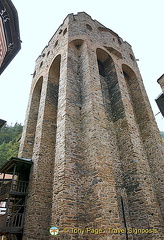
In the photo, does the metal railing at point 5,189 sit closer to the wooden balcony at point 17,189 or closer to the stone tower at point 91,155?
the wooden balcony at point 17,189

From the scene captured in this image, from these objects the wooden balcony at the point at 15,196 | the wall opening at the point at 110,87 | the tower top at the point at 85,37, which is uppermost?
the tower top at the point at 85,37

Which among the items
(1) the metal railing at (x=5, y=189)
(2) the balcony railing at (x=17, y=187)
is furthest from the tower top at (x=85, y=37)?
(1) the metal railing at (x=5, y=189)

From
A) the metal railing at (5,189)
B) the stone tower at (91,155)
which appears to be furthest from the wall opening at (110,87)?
the metal railing at (5,189)

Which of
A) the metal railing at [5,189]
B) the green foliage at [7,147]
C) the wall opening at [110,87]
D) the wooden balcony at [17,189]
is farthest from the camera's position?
the green foliage at [7,147]

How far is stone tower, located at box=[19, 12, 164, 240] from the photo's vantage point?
212 inches

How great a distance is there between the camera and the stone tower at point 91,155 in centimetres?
539

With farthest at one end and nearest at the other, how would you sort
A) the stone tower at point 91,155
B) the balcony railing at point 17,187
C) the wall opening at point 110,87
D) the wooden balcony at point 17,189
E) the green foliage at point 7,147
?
the green foliage at point 7,147 < the wall opening at point 110,87 < the balcony railing at point 17,187 < the wooden balcony at point 17,189 < the stone tower at point 91,155

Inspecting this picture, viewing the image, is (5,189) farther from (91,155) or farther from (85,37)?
(85,37)

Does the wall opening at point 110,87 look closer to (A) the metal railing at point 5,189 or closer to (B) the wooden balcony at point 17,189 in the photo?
(B) the wooden balcony at point 17,189

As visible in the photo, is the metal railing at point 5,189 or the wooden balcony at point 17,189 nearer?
the wooden balcony at point 17,189

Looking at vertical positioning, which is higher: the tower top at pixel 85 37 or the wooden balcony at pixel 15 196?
the tower top at pixel 85 37

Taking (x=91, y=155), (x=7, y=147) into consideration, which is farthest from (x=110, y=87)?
(x=7, y=147)

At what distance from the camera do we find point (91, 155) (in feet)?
20.4

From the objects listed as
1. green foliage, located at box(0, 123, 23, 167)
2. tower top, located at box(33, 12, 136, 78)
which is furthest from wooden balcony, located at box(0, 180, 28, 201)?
green foliage, located at box(0, 123, 23, 167)
